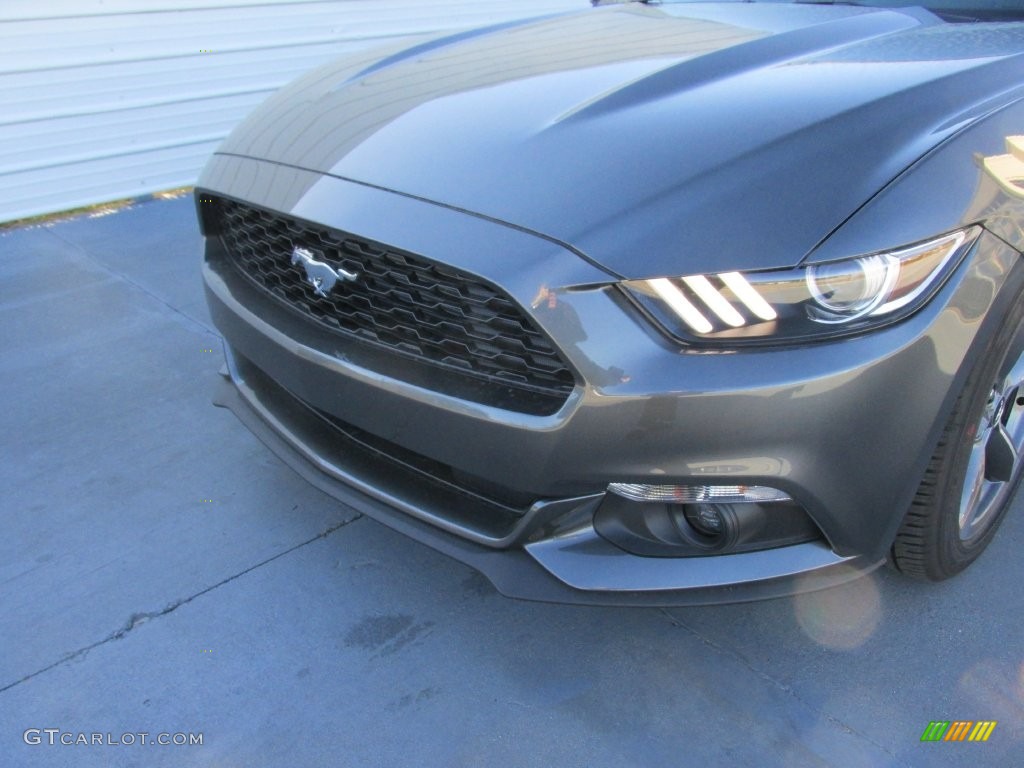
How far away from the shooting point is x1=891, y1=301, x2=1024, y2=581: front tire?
179 centimetres

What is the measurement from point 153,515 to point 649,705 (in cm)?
147

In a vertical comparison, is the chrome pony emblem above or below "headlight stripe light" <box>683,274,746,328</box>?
below

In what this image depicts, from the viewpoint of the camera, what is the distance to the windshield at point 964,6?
2623mm

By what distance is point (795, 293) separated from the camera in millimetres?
1560

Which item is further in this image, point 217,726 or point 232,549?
point 232,549

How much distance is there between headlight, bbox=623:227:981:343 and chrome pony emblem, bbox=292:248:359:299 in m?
0.65

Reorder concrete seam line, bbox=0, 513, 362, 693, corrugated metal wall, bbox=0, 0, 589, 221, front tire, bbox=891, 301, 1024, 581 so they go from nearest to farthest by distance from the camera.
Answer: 1. front tire, bbox=891, 301, 1024, 581
2. concrete seam line, bbox=0, 513, 362, 693
3. corrugated metal wall, bbox=0, 0, 589, 221

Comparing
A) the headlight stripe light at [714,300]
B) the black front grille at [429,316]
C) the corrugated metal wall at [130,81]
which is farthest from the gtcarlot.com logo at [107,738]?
the corrugated metal wall at [130,81]

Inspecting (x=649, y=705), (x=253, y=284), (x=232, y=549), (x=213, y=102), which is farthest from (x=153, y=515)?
(x=213, y=102)

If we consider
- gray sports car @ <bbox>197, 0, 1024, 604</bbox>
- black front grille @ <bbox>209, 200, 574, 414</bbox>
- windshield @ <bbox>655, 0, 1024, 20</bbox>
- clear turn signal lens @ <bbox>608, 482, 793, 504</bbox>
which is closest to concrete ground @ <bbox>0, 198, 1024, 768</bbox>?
gray sports car @ <bbox>197, 0, 1024, 604</bbox>

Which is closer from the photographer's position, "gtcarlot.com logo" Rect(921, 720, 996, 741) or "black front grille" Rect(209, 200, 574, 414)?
"black front grille" Rect(209, 200, 574, 414)

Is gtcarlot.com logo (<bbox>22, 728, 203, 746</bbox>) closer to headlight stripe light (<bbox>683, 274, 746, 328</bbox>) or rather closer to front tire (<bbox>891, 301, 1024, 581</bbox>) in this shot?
headlight stripe light (<bbox>683, 274, 746, 328</bbox>)

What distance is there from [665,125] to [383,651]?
4.33 ft

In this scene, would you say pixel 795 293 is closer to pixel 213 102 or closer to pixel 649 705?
pixel 649 705
